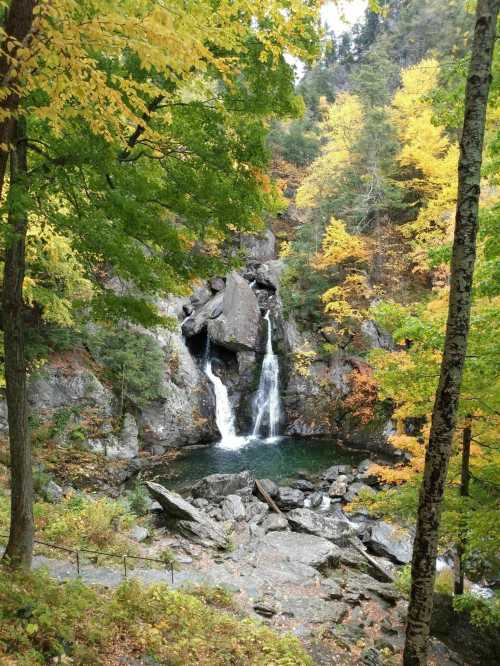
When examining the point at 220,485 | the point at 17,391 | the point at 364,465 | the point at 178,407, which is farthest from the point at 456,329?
the point at 178,407

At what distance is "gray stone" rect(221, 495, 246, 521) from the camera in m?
13.8

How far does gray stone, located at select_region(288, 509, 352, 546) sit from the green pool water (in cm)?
387

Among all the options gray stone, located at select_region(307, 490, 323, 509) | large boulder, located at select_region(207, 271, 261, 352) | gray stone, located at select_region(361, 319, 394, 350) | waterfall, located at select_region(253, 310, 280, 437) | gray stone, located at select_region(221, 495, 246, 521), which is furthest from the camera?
large boulder, located at select_region(207, 271, 261, 352)

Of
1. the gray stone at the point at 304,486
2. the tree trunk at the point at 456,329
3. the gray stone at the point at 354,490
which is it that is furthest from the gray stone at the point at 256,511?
the tree trunk at the point at 456,329

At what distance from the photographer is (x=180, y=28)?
3480 mm

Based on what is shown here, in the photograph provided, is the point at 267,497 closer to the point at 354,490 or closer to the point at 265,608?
the point at 354,490

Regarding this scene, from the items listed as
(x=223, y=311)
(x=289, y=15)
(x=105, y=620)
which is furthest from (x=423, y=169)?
(x=105, y=620)

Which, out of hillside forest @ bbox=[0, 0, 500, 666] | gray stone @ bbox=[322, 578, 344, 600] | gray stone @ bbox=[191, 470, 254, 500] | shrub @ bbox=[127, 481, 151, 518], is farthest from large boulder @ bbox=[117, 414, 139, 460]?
gray stone @ bbox=[322, 578, 344, 600]

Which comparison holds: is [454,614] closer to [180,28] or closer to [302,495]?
[302,495]

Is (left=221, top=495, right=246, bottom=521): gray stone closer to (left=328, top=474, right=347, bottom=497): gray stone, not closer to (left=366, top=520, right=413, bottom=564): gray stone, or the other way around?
(left=366, top=520, right=413, bottom=564): gray stone

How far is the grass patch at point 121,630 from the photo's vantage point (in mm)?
4297

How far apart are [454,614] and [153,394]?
1404cm

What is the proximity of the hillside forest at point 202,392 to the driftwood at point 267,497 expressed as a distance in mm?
151

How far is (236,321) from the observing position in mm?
25078
